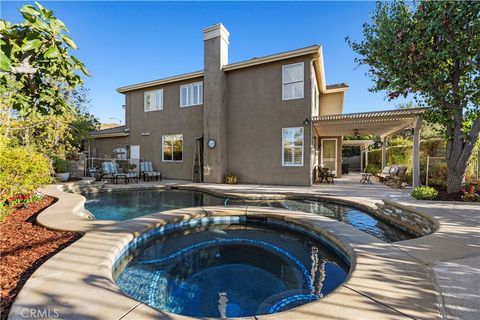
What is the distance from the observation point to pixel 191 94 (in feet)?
48.4

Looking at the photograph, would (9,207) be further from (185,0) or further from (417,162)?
(417,162)

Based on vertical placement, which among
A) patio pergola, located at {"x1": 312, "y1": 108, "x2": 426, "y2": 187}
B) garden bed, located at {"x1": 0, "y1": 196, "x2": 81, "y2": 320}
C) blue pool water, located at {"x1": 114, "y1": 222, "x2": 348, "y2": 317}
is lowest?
blue pool water, located at {"x1": 114, "y1": 222, "x2": 348, "y2": 317}

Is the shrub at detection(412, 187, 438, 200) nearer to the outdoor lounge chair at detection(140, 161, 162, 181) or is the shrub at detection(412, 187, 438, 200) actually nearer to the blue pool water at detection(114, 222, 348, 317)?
the blue pool water at detection(114, 222, 348, 317)

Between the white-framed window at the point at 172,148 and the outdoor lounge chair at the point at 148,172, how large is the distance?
1056 millimetres

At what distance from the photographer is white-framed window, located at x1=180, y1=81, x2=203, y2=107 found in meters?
14.5

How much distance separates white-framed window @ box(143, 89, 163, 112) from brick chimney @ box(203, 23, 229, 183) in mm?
4151

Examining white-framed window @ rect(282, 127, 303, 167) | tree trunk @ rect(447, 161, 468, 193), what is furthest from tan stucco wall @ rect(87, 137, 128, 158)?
tree trunk @ rect(447, 161, 468, 193)

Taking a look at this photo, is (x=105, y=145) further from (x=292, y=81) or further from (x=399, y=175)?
(x=399, y=175)

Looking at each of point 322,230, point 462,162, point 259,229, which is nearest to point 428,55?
point 462,162

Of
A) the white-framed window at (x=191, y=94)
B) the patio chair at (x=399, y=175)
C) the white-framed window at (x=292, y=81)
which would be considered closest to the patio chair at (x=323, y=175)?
the patio chair at (x=399, y=175)

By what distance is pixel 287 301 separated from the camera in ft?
10.1

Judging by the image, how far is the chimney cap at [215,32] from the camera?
12.9 m

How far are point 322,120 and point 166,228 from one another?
881 centimetres

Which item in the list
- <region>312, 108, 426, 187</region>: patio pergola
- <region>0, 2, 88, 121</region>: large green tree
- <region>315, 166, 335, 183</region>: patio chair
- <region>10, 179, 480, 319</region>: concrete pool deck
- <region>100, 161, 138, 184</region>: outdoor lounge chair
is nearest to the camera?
<region>0, 2, 88, 121</region>: large green tree
